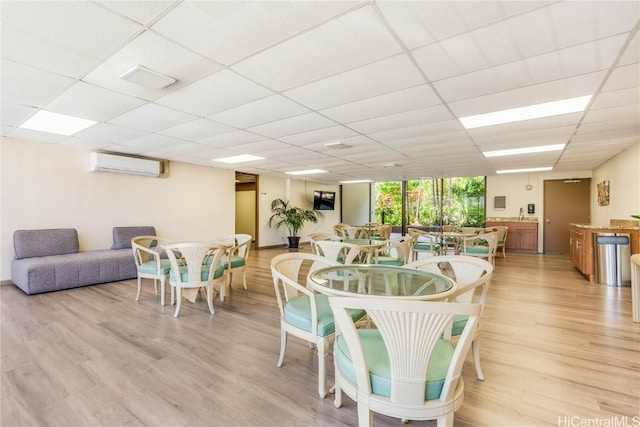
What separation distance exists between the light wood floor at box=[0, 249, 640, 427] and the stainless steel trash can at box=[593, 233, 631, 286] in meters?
1.03

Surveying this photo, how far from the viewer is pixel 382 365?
56.0 inches

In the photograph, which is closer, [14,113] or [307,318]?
[307,318]

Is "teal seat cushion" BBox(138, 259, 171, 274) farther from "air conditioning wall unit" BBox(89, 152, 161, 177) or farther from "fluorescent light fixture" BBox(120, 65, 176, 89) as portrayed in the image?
"air conditioning wall unit" BBox(89, 152, 161, 177)

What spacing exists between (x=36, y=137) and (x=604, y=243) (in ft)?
30.7

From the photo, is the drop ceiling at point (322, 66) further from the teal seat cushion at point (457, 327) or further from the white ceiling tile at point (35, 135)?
the teal seat cushion at point (457, 327)

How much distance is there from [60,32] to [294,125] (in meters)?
2.47

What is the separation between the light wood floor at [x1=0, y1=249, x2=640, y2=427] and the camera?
5.96 feet

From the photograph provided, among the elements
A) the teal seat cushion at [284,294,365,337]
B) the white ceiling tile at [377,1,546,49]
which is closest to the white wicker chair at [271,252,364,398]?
the teal seat cushion at [284,294,365,337]

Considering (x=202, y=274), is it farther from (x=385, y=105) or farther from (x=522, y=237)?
(x=522, y=237)

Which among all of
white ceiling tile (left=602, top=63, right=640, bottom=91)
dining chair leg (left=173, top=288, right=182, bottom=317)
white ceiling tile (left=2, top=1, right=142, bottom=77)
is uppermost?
white ceiling tile (left=2, top=1, right=142, bottom=77)

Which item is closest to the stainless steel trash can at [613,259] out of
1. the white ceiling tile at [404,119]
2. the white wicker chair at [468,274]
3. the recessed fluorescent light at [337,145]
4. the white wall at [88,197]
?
the white ceiling tile at [404,119]

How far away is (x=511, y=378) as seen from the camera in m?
2.18

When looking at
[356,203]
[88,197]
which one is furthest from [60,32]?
[356,203]

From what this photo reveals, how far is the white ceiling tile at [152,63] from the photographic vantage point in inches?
84.5
